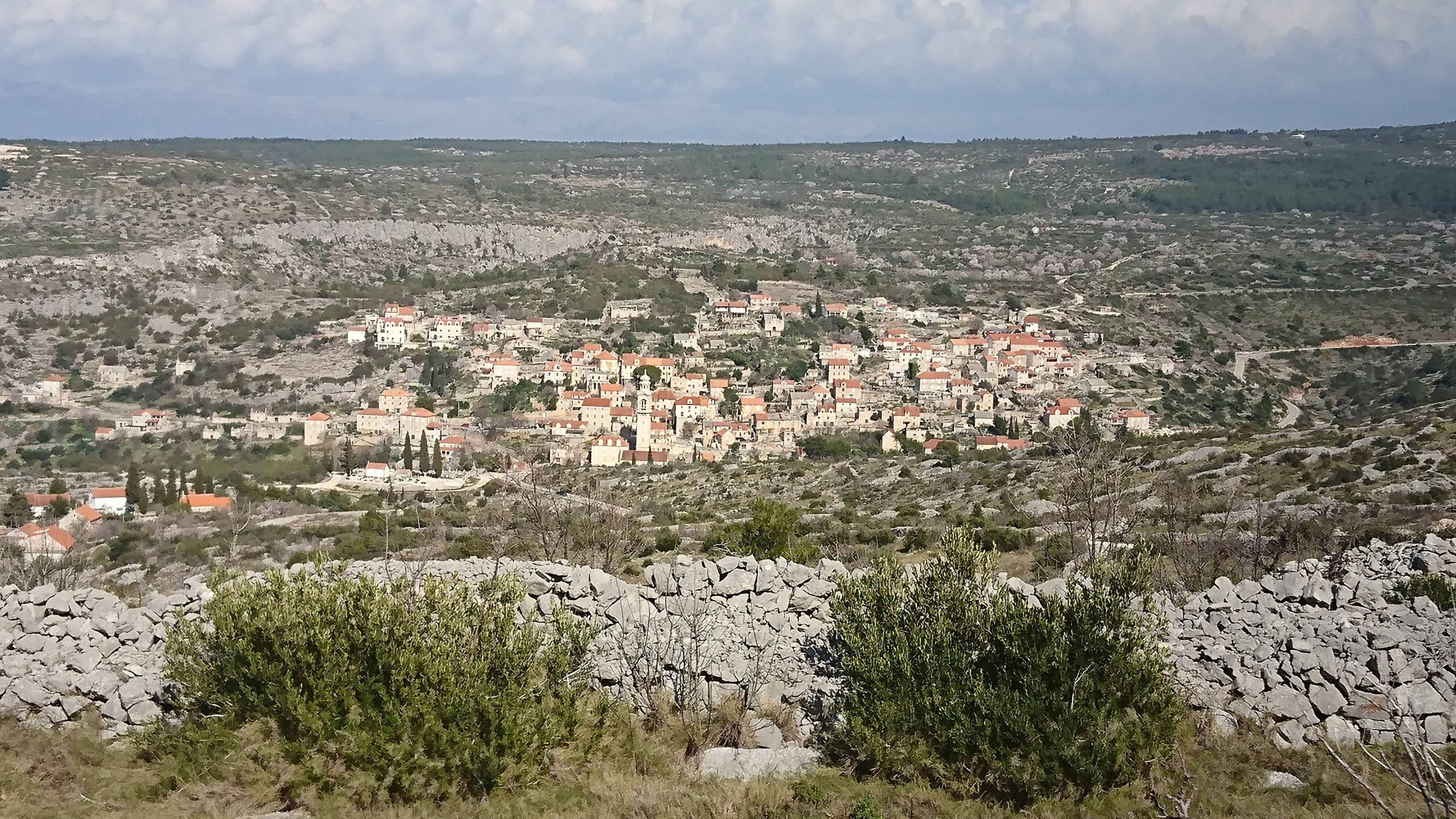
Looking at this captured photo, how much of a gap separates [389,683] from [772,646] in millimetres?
3988

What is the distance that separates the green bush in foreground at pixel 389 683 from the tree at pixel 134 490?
36717 millimetres

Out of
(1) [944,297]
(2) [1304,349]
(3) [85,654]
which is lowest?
(2) [1304,349]

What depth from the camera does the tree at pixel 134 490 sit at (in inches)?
1692

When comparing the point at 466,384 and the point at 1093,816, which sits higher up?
the point at 1093,816

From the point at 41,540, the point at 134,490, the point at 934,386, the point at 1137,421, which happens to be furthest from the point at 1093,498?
the point at 934,386

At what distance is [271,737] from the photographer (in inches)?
379

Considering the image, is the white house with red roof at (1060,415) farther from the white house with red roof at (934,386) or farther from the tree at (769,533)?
the tree at (769,533)

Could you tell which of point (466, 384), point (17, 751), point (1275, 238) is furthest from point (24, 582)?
point (1275, 238)

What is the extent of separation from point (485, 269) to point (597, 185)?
2497 inches

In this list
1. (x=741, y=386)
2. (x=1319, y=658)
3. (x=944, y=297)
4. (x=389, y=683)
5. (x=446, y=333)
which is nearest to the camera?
(x=389, y=683)

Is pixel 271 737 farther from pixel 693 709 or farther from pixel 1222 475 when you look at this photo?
pixel 1222 475

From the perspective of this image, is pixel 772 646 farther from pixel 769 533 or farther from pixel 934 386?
pixel 934 386

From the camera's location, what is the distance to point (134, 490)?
142 feet

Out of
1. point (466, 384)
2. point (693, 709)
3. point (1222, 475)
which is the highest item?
point (693, 709)
